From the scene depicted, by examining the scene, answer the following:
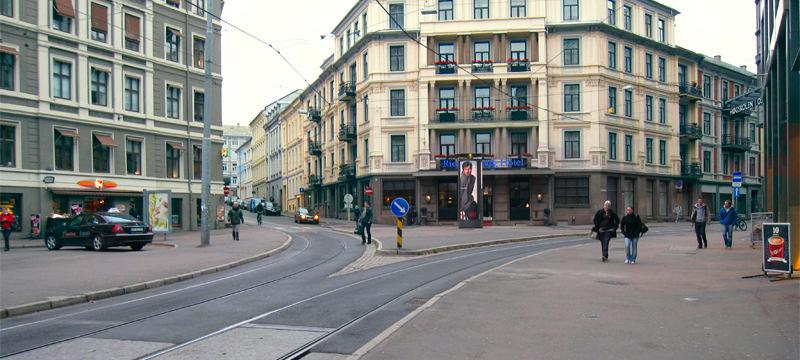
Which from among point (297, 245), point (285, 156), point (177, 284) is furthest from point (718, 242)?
point (285, 156)

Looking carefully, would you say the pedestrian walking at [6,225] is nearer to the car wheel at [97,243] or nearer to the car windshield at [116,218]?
the car wheel at [97,243]

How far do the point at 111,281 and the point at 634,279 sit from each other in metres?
11.1

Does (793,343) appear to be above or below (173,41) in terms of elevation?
below

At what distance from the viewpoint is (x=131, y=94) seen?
36.0 m

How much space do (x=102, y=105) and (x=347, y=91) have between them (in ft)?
76.6

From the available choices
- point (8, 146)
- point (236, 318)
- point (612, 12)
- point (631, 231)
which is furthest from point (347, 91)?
point (236, 318)

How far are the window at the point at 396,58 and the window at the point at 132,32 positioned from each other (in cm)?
1952

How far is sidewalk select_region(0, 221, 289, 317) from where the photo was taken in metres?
11.9

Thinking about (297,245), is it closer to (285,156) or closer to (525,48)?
(525,48)

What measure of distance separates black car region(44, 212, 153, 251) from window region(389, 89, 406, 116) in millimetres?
28232

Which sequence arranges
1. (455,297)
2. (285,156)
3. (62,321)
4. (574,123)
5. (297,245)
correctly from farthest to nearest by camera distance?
(285,156) → (574,123) → (297,245) → (455,297) → (62,321)

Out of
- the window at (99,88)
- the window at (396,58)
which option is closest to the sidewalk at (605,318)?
the window at (99,88)

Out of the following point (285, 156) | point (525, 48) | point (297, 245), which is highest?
point (525, 48)

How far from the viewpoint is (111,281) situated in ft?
45.4
